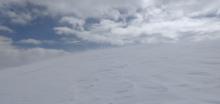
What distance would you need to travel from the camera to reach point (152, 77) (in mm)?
3973

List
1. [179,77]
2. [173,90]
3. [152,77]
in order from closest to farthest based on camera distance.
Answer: [173,90] < [179,77] < [152,77]

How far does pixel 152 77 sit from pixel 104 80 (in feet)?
2.94

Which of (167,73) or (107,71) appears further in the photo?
(107,71)

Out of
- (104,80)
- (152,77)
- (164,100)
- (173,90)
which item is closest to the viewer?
(164,100)

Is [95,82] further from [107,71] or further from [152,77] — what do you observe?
[152,77]

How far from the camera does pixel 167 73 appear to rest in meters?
4.05

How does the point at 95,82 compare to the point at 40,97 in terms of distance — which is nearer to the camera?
the point at 40,97

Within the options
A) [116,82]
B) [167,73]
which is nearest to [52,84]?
[116,82]

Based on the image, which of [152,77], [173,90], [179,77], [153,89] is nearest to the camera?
[173,90]

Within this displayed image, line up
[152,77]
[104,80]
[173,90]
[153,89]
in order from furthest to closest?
[104,80]
[152,77]
[153,89]
[173,90]

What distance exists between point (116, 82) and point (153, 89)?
3.04ft

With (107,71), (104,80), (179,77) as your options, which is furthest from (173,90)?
(107,71)

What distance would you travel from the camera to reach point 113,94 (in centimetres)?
331

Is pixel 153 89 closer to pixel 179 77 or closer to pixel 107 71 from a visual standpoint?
pixel 179 77
